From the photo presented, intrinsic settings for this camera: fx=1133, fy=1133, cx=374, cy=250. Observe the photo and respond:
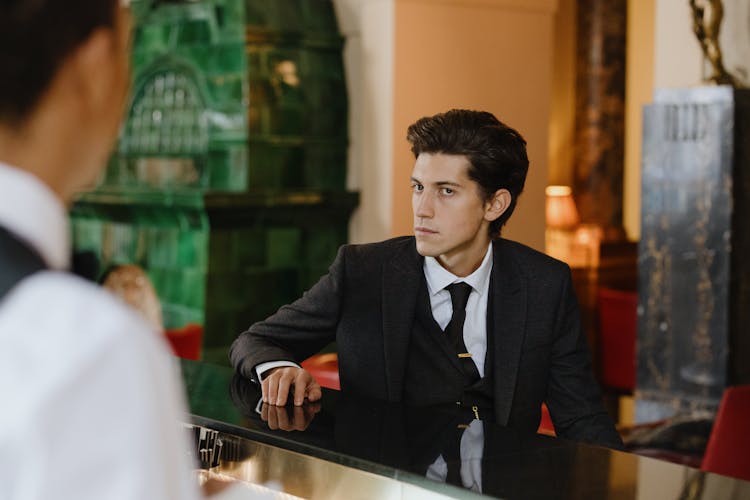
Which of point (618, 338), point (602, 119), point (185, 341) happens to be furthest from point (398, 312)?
point (602, 119)

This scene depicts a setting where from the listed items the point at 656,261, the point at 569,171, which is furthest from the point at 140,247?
the point at 569,171

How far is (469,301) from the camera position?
10.0 ft

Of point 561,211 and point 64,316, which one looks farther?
point 561,211

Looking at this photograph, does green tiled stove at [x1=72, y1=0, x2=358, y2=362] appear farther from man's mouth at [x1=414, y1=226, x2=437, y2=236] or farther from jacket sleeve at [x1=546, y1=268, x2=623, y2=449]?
jacket sleeve at [x1=546, y1=268, x2=623, y2=449]

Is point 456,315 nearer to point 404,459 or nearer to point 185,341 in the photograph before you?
point 404,459

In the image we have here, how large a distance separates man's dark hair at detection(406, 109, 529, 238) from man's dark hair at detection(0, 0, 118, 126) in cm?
244

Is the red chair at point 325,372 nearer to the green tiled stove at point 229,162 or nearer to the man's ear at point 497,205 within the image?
the man's ear at point 497,205

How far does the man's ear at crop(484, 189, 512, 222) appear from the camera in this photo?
10.6 feet

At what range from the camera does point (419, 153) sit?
3.22 meters

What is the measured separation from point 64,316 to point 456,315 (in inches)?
94.6

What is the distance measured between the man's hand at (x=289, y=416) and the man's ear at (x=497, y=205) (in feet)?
3.36

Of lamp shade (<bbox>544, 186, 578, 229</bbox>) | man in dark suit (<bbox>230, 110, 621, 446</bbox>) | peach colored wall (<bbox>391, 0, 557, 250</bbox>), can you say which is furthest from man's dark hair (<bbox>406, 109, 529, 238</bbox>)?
lamp shade (<bbox>544, 186, 578, 229</bbox>)

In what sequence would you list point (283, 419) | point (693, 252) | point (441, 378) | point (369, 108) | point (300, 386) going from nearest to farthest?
point (283, 419)
point (300, 386)
point (441, 378)
point (693, 252)
point (369, 108)

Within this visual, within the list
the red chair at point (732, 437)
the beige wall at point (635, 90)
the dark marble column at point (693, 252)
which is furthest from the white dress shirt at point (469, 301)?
the beige wall at point (635, 90)
